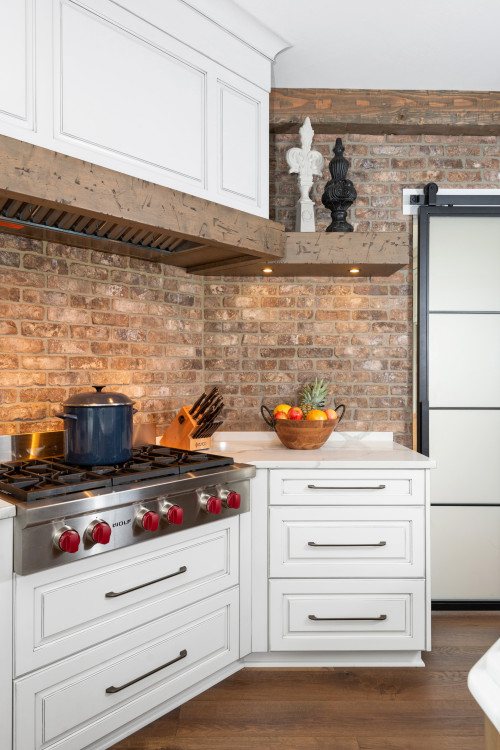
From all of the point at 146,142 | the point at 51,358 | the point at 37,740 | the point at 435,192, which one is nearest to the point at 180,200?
the point at 146,142

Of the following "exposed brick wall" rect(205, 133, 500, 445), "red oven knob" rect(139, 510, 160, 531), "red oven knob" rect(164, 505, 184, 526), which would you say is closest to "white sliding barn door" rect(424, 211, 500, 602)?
"exposed brick wall" rect(205, 133, 500, 445)

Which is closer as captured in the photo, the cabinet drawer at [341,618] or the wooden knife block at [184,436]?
the cabinet drawer at [341,618]

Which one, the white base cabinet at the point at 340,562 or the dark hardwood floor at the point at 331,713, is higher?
the white base cabinet at the point at 340,562

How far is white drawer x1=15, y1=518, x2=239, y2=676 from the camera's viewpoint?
154 cm

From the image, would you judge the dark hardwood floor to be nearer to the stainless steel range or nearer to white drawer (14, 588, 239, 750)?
white drawer (14, 588, 239, 750)

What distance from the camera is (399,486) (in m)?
2.31

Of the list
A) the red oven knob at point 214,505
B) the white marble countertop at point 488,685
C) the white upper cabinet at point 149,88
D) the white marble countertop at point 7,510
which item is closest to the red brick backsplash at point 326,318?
the white upper cabinet at point 149,88

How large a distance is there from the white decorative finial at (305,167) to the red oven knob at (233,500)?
1424 millimetres

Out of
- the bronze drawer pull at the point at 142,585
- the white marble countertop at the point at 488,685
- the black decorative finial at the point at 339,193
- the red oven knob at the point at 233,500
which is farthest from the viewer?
the black decorative finial at the point at 339,193

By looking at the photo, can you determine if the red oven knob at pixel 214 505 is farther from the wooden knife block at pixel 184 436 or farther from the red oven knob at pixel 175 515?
the wooden knife block at pixel 184 436

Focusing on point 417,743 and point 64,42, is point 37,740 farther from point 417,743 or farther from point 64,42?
point 64,42

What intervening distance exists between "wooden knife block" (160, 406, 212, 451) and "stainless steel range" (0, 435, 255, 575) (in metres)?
0.24

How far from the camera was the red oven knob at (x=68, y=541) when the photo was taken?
5.05ft

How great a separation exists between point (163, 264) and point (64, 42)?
3.85ft
